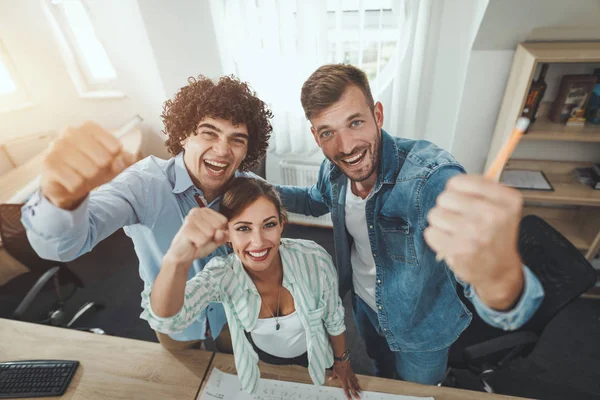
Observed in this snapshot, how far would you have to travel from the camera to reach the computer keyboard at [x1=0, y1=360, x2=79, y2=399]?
1.23 m

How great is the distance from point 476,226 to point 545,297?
47.5 inches

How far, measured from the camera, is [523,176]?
230 cm

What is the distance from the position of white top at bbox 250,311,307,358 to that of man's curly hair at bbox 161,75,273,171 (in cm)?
62

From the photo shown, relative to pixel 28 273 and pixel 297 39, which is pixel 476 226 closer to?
pixel 297 39

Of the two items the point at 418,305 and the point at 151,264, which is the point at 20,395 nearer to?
the point at 151,264

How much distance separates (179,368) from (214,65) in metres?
2.23

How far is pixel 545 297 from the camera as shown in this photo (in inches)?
56.2

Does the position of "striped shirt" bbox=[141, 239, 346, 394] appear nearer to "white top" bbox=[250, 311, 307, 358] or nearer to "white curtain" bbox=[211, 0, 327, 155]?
"white top" bbox=[250, 311, 307, 358]

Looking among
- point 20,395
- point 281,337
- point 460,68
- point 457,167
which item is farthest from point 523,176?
point 20,395

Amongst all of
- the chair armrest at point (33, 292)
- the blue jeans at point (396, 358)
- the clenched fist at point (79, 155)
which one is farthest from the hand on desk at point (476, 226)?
the chair armrest at point (33, 292)

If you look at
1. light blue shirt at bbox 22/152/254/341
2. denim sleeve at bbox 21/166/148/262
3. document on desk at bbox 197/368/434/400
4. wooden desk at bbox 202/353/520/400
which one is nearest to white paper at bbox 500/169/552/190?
wooden desk at bbox 202/353/520/400

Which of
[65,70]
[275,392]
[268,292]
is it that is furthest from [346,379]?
[65,70]

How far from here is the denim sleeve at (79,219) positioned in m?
0.79

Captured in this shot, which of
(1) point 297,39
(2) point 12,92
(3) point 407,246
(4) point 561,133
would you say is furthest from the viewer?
(2) point 12,92
